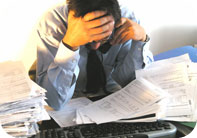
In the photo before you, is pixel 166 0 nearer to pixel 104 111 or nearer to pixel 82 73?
pixel 82 73

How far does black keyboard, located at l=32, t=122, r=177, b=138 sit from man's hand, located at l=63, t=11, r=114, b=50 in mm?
307

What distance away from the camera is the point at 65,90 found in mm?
919

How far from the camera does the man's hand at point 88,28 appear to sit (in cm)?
80

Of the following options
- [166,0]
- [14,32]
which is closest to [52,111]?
[14,32]

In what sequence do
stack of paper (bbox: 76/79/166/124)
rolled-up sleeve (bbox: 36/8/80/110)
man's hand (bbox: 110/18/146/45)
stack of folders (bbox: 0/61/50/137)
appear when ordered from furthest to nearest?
man's hand (bbox: 110/18/146/45) < rolled-up sleeve (bbox: 36/8/80/110) < stack of paper (bbox: 76/79/166/124) < stack of folders (bbox: 0/61/50/137)

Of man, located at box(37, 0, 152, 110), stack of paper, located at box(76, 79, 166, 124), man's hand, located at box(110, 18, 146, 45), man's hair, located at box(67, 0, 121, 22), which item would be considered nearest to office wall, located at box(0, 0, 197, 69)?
man, located at box(37, 0, 152, 110)

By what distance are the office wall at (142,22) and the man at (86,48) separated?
8 centimetres

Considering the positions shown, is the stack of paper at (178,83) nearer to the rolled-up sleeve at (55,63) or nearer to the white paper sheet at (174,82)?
the white paper sheet at (174,82)

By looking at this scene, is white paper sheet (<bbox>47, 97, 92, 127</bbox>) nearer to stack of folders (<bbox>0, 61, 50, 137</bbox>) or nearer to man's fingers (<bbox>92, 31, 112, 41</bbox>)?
stack of folders (<bbox>0, 61, 50, 137</bbox>)

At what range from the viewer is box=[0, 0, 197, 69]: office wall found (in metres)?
1.01

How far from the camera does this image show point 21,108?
62 cm

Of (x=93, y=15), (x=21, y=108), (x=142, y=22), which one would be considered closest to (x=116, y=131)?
(x=21, y=108)

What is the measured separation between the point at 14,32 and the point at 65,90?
14.7 inches

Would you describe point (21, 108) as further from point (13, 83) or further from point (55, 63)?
point (55, 63)
